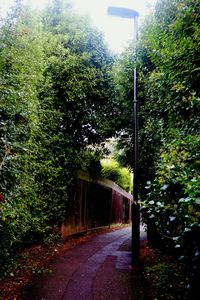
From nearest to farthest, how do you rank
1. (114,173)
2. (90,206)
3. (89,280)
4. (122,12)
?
(89,280) < (122,12) < (90,206) < (114,173)

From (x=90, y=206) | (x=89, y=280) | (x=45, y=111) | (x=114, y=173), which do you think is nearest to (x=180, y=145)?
(x=89, y=280)

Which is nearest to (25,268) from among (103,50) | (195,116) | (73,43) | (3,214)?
(3,214)

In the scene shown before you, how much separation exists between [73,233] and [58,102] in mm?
5819

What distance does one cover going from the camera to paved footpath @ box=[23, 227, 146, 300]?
5613 mm

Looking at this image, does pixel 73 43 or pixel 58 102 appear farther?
pixel 73 43

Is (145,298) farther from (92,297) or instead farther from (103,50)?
(103,50)

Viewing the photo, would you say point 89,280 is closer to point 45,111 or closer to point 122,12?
point 45,111

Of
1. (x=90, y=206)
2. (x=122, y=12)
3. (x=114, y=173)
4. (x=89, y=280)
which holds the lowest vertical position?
(x=89, y=280)

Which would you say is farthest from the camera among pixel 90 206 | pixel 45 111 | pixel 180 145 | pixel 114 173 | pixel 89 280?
pixel 114 173

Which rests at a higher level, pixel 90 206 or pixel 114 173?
pixel 114 173

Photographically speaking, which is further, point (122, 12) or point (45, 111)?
point (45, 111)

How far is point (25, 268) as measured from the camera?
23.8ft

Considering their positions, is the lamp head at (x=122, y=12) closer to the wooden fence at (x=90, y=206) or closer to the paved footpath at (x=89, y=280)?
the paved footpath at (x=89, y=280)

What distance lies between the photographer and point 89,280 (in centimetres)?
655
